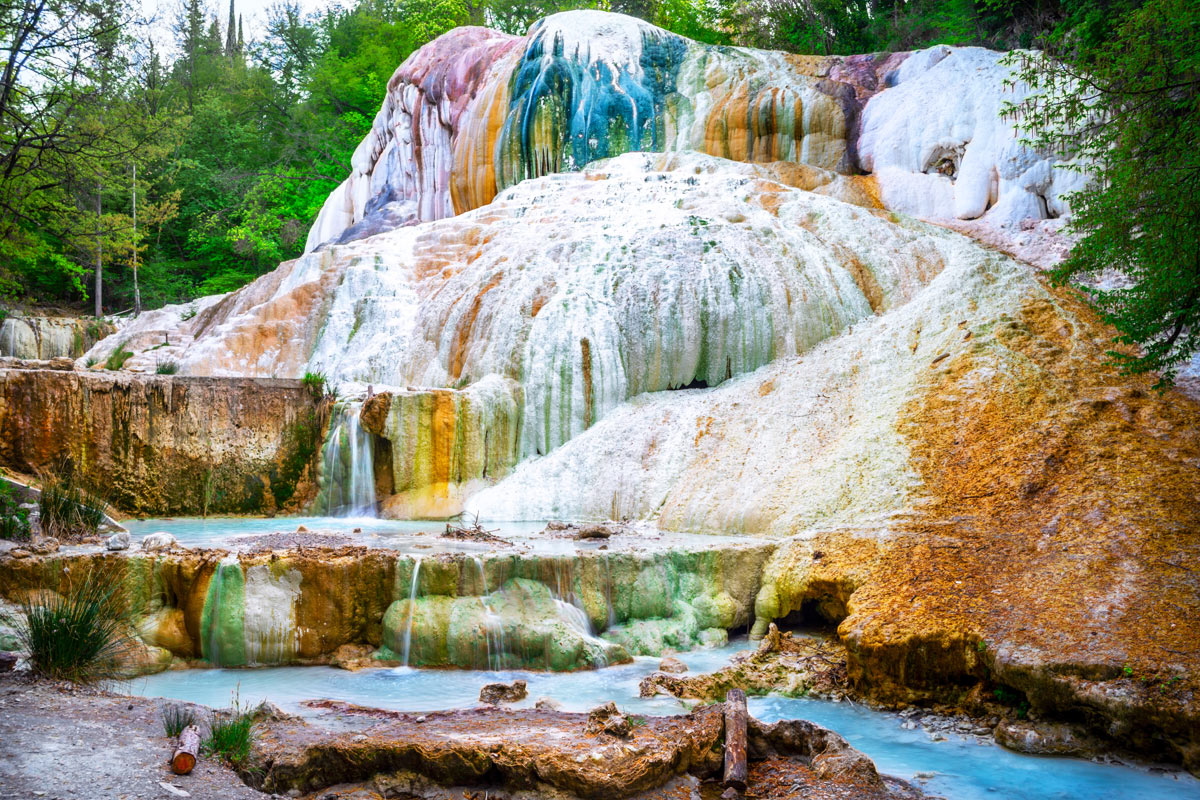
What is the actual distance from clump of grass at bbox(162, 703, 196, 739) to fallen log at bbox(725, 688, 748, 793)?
2.92 meters

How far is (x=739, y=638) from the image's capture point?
7938mm

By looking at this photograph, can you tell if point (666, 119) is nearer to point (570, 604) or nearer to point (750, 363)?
point (750, 363)

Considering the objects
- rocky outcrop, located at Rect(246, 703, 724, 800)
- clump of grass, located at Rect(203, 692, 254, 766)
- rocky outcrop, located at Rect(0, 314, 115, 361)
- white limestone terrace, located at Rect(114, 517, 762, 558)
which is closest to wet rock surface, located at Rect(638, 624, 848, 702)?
white limestone terrace, located at Rect(114, 517, 762, 558)

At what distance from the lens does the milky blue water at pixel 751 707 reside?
4828mm

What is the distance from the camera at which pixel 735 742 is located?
4.75 metres

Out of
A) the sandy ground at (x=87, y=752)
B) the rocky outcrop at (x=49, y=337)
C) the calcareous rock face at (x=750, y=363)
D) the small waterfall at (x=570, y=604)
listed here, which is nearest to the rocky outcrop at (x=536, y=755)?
the sandy ground at (x=87, y=752)

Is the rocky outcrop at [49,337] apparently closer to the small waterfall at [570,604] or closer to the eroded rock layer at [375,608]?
the eroded rock layer at [375,608]

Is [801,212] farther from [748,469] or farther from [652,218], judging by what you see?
[748,469]

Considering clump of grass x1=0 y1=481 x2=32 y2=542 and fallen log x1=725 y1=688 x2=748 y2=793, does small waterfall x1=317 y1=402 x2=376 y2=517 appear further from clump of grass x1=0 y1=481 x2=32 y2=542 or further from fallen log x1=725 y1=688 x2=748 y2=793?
fallen log x1=725 y1=688 x2=748 y2=793

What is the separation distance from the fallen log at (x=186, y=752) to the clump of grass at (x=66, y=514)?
4.56 meters

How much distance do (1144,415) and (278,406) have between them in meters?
10.7

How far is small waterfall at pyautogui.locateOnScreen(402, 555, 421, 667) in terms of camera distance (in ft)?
23.1

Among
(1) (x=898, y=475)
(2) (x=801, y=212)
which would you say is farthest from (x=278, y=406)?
(2) (x=801, y=212)

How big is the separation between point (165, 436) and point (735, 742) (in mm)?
9397
